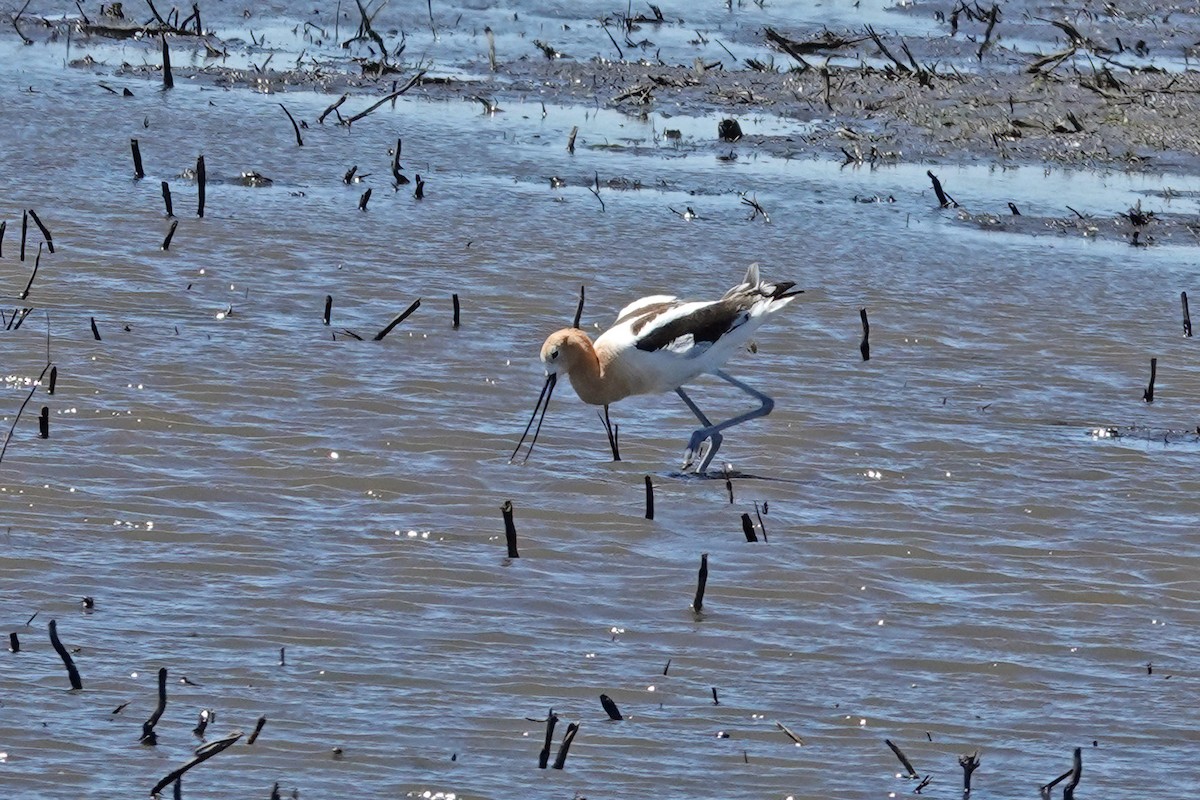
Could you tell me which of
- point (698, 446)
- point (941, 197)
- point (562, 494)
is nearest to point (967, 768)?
point (562, 494)

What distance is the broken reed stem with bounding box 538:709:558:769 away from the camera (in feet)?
14.2

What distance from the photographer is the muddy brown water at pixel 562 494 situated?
4645 mm

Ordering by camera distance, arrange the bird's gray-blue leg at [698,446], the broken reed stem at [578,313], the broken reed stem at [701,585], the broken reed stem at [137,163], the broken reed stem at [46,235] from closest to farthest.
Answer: the broken reed stem at [701,585]
the bird's gray-blue leg at [698,446]
the broken reed stem at [578,313]
the broken reed stem at [46,235]
the broken reed stem at [137,163]

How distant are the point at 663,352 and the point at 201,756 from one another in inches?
135

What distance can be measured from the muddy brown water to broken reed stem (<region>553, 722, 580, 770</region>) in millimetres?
43

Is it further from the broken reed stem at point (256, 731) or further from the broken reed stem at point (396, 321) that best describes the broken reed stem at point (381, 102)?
the broken reed stem at point (256, 731)

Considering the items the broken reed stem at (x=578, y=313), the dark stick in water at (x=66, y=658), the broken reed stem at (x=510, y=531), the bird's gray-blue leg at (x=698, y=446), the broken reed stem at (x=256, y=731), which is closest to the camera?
the broken reed stem at (x=256, y=731)

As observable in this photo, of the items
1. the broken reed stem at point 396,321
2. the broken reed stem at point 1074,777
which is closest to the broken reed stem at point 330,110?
the broken reed stem at point 396,321

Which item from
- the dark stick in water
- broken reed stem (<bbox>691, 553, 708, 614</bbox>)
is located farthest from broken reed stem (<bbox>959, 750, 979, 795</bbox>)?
the dark stick in water

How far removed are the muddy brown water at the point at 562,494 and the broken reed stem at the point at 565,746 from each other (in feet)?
0.14

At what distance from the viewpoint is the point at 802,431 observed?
735 cm

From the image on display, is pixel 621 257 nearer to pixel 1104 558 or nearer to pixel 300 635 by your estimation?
pixel 1104 558

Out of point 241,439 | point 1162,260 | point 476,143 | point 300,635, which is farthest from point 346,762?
point 476,143

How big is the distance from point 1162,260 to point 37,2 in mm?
8607
